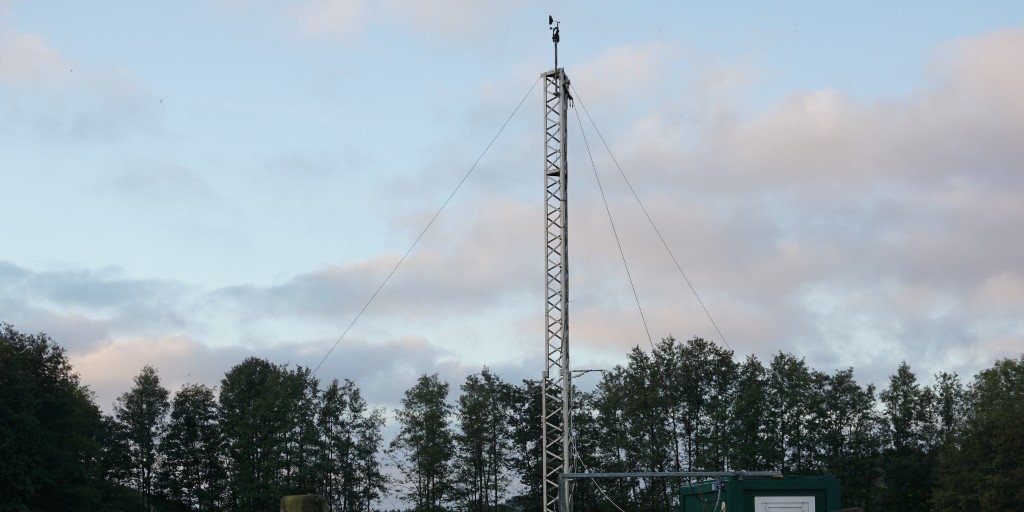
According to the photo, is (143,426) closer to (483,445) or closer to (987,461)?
(483,445)

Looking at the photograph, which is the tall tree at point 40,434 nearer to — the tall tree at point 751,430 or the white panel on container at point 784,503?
the tall tree at point 751,430

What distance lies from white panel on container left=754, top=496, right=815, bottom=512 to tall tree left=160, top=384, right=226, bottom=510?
69124 millimetres

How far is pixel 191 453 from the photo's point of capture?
3420 inches

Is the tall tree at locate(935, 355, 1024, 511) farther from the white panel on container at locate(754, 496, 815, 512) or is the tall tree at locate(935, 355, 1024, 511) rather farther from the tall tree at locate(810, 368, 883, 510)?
the white panel on container at locate(754, 496, 815, 512)

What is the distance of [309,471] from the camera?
245ft

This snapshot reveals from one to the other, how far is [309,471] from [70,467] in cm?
1680

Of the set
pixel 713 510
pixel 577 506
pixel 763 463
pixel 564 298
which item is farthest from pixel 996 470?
pixel 713 510

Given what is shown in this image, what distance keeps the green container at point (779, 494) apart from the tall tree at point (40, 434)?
44921 millimetres

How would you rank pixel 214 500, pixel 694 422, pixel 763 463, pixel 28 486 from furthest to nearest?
pixel 214 500 < pixel 694 422 < pixel 763 463 < pixel 28 486

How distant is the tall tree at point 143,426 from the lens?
288 feet

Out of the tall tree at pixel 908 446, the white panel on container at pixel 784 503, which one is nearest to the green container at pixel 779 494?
the white panel on container at pixel 784 503

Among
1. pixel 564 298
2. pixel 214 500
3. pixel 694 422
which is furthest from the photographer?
pixel 214 500

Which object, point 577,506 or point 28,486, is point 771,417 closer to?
point 577,506

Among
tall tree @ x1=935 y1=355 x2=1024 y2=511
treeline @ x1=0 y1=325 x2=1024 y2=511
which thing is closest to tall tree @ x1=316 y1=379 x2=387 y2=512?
treeline @ x1=0 y1=325 x2=1024 y2=511
